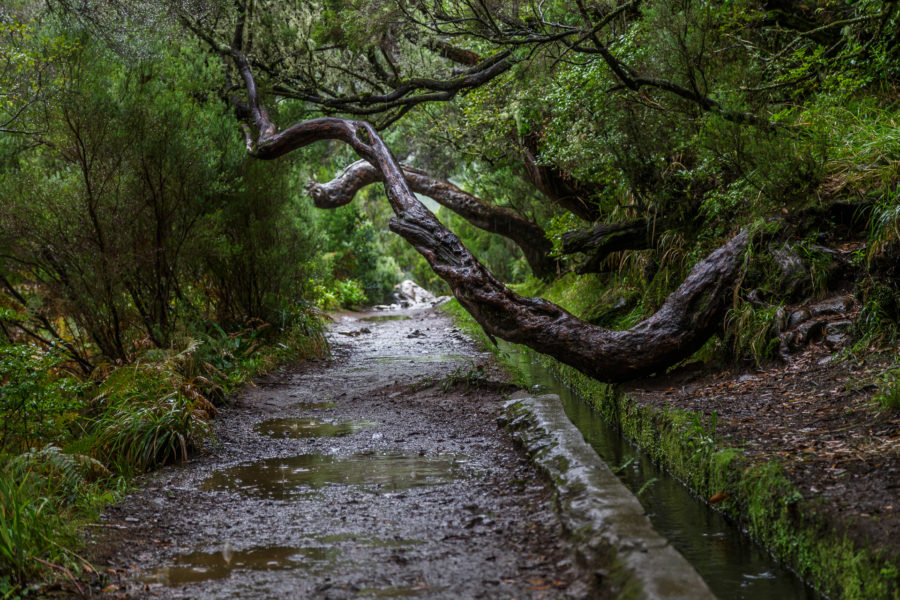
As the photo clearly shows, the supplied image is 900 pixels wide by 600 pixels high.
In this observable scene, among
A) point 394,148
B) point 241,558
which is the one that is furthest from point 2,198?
point 394,148

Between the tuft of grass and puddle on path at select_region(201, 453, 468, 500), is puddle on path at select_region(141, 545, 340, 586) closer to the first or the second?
puddle on path at select_region(201, 453, 468, 500)

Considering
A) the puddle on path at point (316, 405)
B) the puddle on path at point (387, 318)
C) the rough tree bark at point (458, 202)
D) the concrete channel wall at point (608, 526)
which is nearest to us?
the concrete channel wall at point (608, 526)

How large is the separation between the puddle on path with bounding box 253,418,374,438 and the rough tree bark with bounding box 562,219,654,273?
351 centimetres

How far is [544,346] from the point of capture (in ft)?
24.6

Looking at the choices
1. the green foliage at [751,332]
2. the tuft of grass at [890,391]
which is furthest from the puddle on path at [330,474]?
the green foliage at [751,332]

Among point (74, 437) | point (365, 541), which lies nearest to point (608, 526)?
point (365, 541)

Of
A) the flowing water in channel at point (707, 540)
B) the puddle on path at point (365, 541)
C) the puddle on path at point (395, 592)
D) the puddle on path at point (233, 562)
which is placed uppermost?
the puddle on path at point (395, 592)

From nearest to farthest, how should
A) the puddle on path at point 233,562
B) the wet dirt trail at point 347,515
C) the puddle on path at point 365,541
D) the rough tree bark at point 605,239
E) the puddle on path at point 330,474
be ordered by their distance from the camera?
1. the wet dirt trail at point 347,515
2. the puddle on path at point 233,562
3. the puddle on path at point 365,541
4. the puddle on path at point 330,474
5. the rough tree bark at point 605,239

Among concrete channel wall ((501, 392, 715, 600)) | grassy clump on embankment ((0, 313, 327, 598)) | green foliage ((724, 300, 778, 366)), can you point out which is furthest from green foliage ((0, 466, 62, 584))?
green foliage ((724, 300, 778, 366))

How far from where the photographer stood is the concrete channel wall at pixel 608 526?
8.86ft

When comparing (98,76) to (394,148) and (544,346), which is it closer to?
(544,346)

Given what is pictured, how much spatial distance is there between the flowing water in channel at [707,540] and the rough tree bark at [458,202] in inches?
441

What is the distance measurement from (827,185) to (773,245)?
800mm

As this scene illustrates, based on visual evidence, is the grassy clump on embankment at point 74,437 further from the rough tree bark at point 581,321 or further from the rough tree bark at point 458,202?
the rough tree bark at point 458,202
